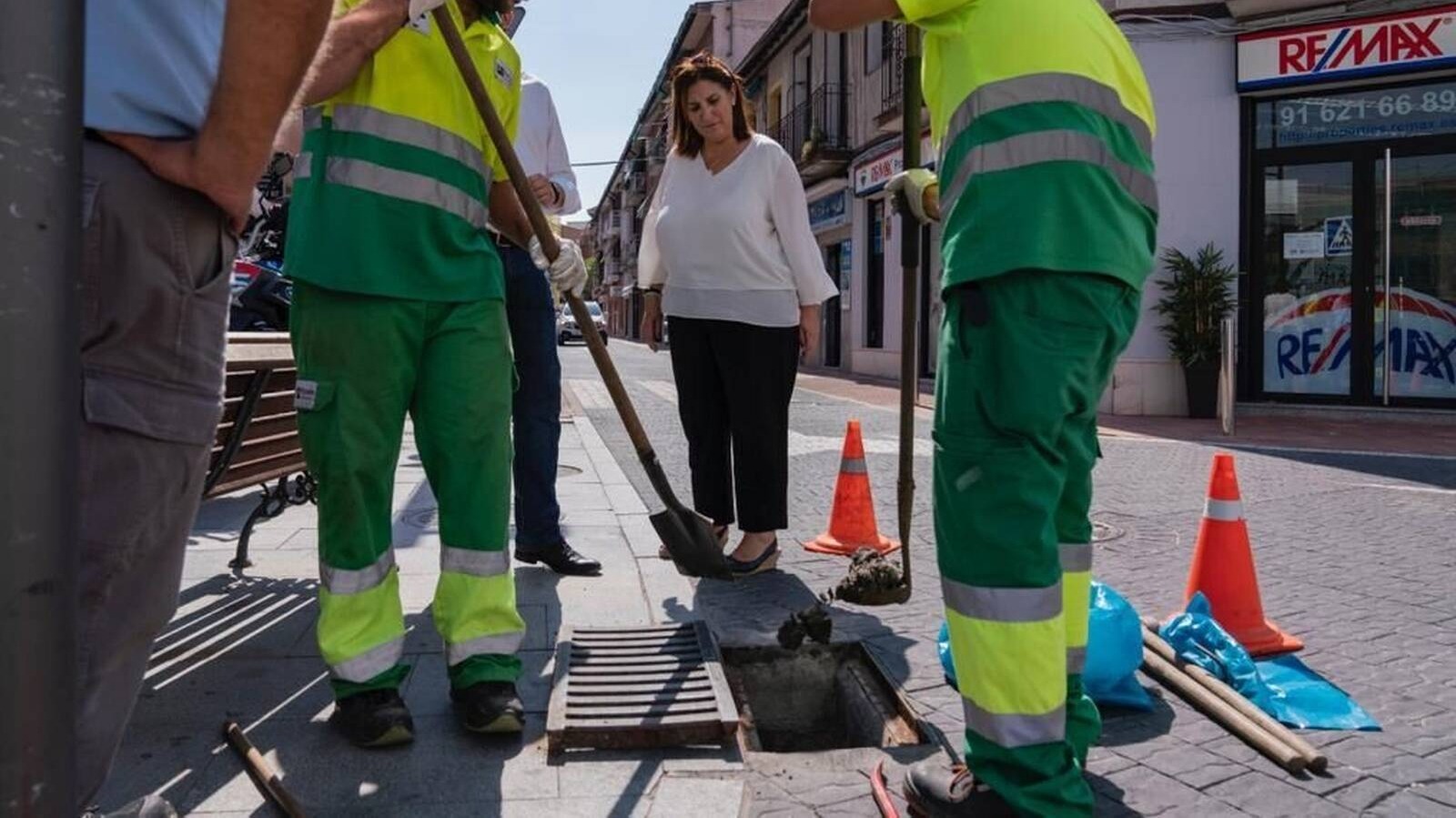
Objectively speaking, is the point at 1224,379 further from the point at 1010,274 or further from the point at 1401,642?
the point at 1010,274

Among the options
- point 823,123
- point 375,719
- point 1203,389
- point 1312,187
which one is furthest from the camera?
point 823,123

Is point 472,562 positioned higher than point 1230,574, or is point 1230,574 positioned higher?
point 472,562

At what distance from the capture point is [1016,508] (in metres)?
2.02

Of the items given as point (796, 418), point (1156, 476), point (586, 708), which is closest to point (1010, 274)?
point (586, 708)

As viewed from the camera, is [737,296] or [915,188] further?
[737,296]

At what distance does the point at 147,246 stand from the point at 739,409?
296cm

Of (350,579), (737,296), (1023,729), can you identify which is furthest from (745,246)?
(1023,729)

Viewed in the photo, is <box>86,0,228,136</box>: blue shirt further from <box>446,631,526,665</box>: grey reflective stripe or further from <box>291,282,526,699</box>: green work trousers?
<box>446,631,526,665</box>: grey reflective stripe

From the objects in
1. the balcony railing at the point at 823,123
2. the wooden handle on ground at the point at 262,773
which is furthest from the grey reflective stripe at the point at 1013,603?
the balcony railing at the point at 823,123

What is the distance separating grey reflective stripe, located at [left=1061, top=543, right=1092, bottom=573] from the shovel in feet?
3.81

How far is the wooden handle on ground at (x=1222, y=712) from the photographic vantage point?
2.43m

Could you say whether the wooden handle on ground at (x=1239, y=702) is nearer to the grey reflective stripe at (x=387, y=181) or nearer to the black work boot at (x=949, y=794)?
the black work boot at (x=949, y=794)

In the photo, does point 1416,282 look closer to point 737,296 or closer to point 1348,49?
point 1348,49

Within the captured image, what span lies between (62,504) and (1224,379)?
437 inches
